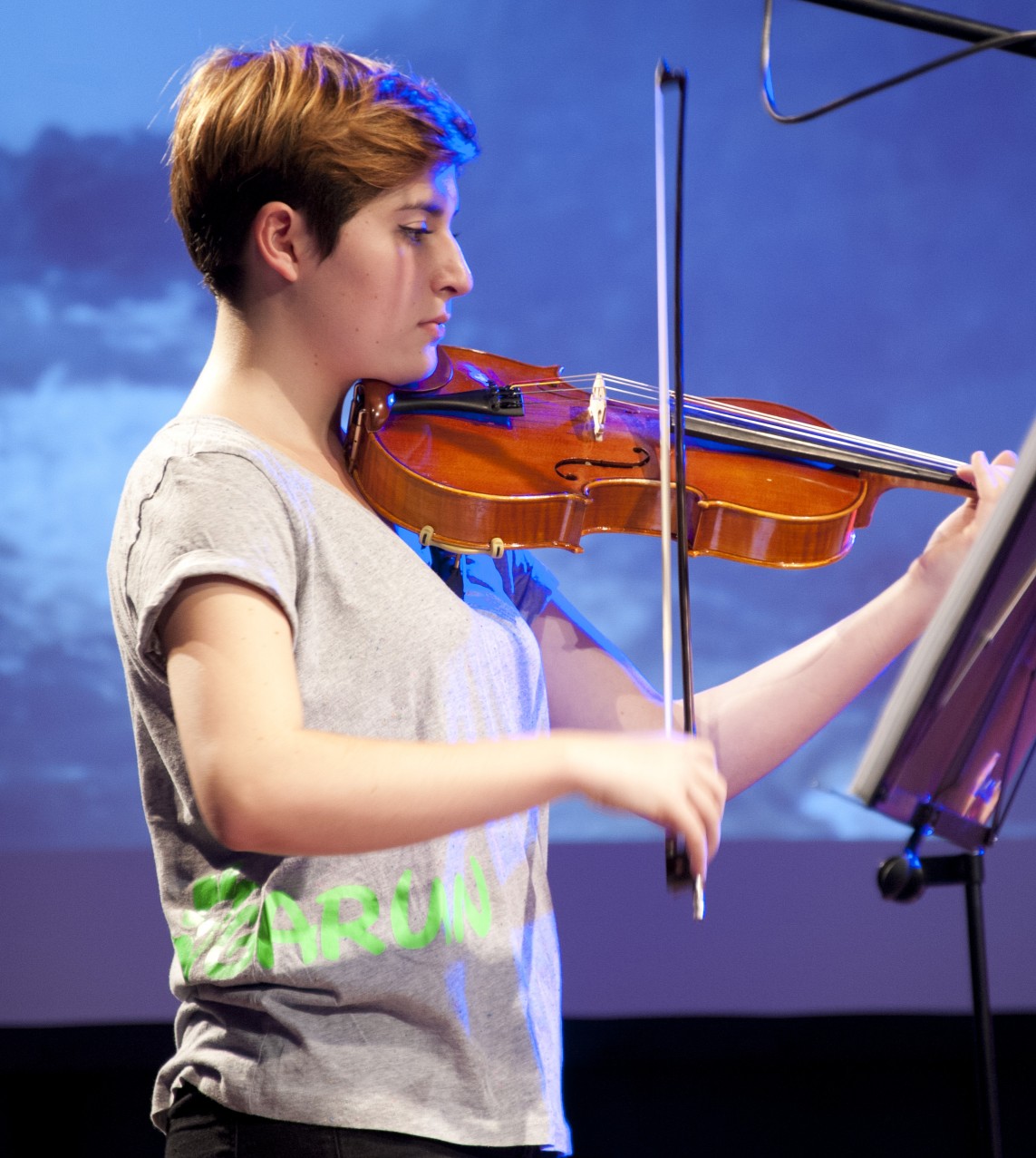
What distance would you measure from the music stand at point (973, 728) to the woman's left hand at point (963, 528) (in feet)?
1.31

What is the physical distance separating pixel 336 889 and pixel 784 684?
0.54 metres

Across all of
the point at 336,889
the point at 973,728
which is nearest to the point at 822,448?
the point at 973,728

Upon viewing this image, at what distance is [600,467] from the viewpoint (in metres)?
1.25

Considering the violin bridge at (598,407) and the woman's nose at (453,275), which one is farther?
the violin bridge at (598,407)

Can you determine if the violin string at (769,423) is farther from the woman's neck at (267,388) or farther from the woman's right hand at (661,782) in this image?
the woman's right hand at (661,782)

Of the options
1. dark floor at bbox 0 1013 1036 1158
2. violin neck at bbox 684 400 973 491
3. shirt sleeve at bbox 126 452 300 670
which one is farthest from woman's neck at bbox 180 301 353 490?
dark floor at bbox 0 1013 1036 1158

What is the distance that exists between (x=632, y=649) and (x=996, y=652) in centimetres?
115

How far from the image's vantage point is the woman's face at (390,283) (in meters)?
0.96

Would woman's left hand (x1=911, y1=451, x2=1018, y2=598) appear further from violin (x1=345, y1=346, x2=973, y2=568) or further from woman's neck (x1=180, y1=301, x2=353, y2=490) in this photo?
woman's neck (x1=180, y1=301, x2=353, y2=490)

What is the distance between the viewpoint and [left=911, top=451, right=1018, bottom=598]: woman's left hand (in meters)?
1.16

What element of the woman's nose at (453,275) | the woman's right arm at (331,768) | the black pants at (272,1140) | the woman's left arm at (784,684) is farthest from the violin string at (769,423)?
the black pants at (272,1140)

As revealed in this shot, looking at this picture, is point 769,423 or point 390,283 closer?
point 390,283

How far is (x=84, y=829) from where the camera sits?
5.87 ft

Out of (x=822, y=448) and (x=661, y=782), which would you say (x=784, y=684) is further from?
(x=661, y=782)
